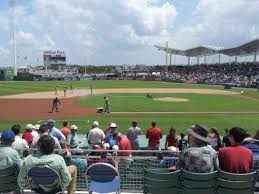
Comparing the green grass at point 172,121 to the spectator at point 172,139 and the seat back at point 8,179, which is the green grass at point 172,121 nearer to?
the spectator at point 172,139

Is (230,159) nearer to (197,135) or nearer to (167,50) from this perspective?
(197,135)

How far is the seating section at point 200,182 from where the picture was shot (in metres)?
6.77

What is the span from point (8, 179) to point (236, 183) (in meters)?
4.00

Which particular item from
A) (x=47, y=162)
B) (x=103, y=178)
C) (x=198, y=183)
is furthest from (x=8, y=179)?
(x=198, y=183)

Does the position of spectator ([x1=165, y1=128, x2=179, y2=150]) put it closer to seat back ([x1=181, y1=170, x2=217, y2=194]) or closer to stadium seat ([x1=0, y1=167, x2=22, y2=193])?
seat back ([x1=181, y1=170, x2=217, y2=194])

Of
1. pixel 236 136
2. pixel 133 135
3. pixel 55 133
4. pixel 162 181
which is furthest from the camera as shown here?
pixel 133 135

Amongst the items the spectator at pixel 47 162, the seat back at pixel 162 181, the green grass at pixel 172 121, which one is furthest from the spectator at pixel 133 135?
the green grass at pixel 172 121

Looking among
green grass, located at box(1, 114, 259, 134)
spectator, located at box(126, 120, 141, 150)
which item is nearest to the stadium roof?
green grass, located at box(1, 114, 259, 134)

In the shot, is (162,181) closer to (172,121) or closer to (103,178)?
(103,178)

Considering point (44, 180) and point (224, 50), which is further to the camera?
point (224, 50)

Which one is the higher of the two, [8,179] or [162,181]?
[162,181]

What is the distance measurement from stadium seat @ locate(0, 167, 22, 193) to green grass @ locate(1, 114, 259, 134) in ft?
57.1

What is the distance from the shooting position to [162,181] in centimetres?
698

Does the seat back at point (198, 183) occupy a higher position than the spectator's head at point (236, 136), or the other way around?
the spectator's head at point (236, 136)
